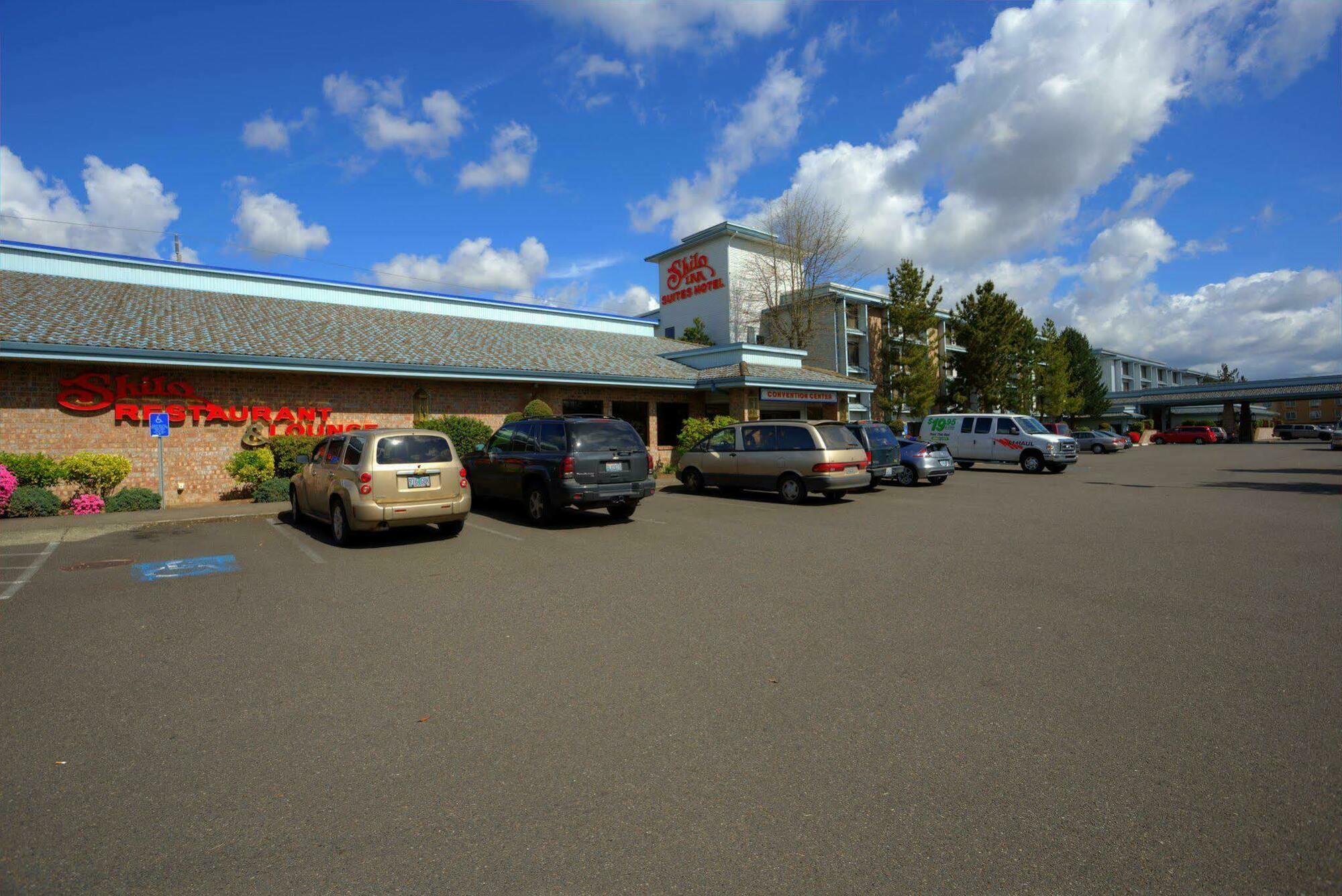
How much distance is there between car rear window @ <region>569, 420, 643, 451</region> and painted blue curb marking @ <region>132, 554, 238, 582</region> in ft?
16.3

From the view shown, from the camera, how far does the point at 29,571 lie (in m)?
8.33

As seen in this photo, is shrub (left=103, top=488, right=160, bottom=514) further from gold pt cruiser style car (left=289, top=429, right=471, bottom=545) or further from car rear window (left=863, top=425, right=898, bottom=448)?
car rear window (left=863, top=425, right=898, bottom=448)

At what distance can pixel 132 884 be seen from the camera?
266cm

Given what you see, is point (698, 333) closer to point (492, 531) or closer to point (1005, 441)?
point (1005, 441)

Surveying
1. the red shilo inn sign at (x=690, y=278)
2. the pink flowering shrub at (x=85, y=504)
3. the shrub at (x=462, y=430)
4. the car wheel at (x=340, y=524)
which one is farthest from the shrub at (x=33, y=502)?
the red shilo inn sign at (x=690, y=278)

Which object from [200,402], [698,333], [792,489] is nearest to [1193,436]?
[698,333]

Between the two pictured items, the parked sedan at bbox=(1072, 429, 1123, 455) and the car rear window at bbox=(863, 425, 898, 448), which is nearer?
the car rear window at bbox=(863, 425, 898, 448)

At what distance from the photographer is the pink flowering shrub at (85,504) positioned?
45.1 ft

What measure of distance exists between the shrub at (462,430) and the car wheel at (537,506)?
248 inches

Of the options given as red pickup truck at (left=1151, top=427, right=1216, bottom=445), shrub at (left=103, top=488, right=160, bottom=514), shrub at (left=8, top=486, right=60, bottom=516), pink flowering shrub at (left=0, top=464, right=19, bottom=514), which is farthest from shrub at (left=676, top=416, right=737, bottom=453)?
red pickup truck at (left=1151, top=427, right=1216, bottom=445)

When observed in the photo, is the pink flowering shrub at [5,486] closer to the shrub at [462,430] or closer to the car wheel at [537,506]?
the shrub at [462,430]

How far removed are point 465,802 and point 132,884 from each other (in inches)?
48.4

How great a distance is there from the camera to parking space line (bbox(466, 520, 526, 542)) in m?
10.4

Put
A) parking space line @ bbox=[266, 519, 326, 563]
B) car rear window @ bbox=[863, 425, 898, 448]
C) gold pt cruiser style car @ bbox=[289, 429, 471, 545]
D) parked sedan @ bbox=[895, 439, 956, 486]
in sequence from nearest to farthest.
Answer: parking space line @ bbox=[266, 519, 326, 563] < gold pt cruiser style car @ bbox=[289, 429, 471, 545] < car rear window @ bbox=[863, 425, 898, 448] < parked sedan @ bbox=[895, 439, 956, 486]
